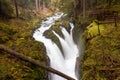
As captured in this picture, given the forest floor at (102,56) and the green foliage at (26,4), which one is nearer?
the forest floor at (102,56)

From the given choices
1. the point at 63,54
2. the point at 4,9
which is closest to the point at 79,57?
the point at 63,54

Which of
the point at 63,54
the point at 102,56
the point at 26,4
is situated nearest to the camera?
the point at 102,56

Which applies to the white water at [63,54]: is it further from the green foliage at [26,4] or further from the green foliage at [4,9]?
the green foliage at [26,4]

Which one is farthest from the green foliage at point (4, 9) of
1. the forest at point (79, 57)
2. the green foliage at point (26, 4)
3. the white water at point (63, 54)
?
the green foliage at point (26, 4)

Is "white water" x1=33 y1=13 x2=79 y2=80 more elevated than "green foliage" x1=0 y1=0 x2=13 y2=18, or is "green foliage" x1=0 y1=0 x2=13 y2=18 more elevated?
"green foliage" x1=0 y1=0 x2=13 y2=18

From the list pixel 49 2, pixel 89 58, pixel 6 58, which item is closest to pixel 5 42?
pixel 6 58

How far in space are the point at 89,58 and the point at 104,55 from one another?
3.46 feet

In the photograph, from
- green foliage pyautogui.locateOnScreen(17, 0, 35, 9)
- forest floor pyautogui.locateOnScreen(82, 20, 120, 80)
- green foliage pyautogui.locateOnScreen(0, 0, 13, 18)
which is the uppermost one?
green foliage pyautogui.locateOnScreen(17, 0, 35, 9)

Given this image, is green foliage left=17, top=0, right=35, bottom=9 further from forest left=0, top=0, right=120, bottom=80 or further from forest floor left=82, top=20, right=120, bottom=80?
forest floor left=82, top=20, right=120, bottom=80

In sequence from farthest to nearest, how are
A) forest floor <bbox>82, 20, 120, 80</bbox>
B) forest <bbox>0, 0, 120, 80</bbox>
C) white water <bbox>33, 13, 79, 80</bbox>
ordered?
white water <bbox>33, 13, 79, 80</bbox> < forest floor <bbox>82, 20, 120, 80</bbox> < forest <bbox>0, 0, 120, 80</bbox>

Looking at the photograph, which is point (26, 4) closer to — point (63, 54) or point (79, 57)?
point (63, 54)

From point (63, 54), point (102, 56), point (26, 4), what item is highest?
point (26, 4)

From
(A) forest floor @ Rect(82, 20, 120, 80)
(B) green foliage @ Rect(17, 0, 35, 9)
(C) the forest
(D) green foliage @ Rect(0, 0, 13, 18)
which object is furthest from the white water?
(B) green foliage @ Rect(17, 0, 35, 9)

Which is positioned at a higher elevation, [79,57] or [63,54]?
[63,54]
